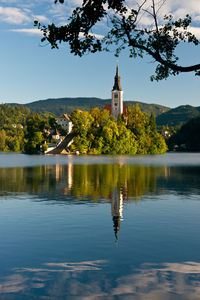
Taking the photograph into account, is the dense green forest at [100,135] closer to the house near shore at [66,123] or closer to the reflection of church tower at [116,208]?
the house near shore at [66,123]

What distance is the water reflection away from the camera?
375 inches

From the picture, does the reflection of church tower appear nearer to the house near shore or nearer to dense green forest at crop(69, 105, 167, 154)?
dense green forest at crop(69, 105, 167, 154)

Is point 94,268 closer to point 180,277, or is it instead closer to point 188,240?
point 180,277

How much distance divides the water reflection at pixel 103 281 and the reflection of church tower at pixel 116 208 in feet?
14.6

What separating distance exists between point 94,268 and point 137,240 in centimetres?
398

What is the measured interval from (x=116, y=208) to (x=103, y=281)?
42.6ft

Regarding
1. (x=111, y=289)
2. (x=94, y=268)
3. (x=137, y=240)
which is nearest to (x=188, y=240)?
(x=137, y=240)

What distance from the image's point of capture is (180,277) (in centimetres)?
1077

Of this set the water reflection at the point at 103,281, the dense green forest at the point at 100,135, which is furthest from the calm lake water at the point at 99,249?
the dense green forest at the point at 100,135

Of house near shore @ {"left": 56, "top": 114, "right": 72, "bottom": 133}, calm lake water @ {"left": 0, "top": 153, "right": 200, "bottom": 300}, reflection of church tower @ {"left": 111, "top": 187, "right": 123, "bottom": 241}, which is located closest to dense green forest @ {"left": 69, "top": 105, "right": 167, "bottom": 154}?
house near shore @ {"left": 56, "top": 114, "right": 72, "bottom": 133}

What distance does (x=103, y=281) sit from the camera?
1036 centimetres

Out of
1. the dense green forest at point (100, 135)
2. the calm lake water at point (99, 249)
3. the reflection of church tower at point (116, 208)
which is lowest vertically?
the reflection of church tower at point (116, 208)

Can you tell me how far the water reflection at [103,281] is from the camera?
952 cm

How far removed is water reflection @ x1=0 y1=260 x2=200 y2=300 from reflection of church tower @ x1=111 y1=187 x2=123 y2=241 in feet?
14.6
